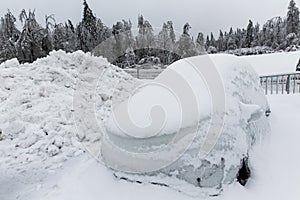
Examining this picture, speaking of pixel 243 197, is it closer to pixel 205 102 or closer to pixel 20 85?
pixel 205 102

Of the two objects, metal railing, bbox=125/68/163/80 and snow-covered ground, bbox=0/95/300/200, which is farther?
metal railing, bbox=125/68/163/80

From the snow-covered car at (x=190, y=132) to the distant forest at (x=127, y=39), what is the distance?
7.41ft

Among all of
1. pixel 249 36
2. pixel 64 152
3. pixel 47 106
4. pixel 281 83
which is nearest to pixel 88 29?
pixel 47 106

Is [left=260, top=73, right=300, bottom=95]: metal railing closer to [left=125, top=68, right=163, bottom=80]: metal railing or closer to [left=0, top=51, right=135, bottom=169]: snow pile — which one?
[left=0, top=51, right=135, bottom=169]: snow pile

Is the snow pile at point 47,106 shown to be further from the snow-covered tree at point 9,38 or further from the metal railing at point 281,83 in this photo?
the snow-covered tree at point 9,38

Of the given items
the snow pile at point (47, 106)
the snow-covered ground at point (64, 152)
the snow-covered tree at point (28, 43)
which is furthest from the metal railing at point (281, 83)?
the snow-covered tree at point (28, 43)

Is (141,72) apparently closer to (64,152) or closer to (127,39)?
(127,39)

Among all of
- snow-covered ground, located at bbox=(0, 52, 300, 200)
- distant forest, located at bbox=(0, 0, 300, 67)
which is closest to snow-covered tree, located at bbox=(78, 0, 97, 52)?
distant forest, located at bbox=(0, 0, 300, 67)

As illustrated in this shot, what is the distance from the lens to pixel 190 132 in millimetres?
2773

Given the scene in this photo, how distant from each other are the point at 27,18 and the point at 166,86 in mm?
14703

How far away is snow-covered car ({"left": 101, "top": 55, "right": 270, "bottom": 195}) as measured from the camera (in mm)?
2758

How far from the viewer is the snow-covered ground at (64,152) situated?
2.85m

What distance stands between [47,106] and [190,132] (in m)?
3.52

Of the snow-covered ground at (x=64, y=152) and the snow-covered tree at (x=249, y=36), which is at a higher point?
the snow-covered tree at (x=249, y=36)
